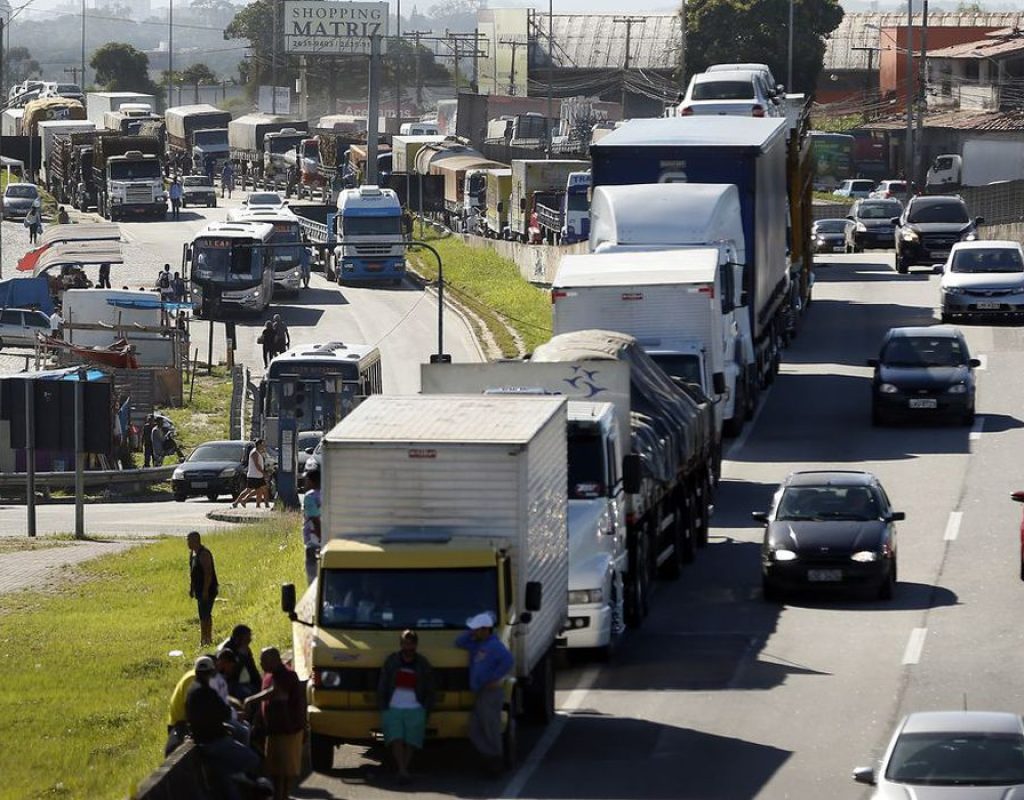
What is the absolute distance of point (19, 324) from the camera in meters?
67.8

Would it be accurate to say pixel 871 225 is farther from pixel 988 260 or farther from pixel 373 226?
pixel 988 260

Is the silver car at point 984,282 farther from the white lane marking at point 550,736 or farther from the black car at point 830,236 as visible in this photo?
the white lane marking at point 550,736

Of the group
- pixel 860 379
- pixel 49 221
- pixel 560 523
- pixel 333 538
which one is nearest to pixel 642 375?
pixel 560 523

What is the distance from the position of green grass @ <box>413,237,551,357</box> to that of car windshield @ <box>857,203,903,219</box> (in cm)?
1107


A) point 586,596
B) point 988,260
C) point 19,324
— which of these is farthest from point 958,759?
point 19,324

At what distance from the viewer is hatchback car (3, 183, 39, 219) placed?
105 m

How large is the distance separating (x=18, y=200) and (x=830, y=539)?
281ft

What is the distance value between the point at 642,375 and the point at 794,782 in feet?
33.4

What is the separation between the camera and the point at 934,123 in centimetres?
11044

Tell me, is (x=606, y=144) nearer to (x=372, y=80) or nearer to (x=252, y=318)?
(x=252, y=318)

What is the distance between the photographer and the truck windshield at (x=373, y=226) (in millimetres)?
77375

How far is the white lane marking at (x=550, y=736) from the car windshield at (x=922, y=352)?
17.5m

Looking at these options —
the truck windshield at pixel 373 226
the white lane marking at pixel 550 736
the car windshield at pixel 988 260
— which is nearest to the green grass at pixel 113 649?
the white lane marking at pixel 550 736

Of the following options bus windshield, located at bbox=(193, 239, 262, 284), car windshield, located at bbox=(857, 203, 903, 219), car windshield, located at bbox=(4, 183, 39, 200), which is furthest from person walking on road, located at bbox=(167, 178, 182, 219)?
car windshield, located at bbox=(857, 203, 903, 219)
